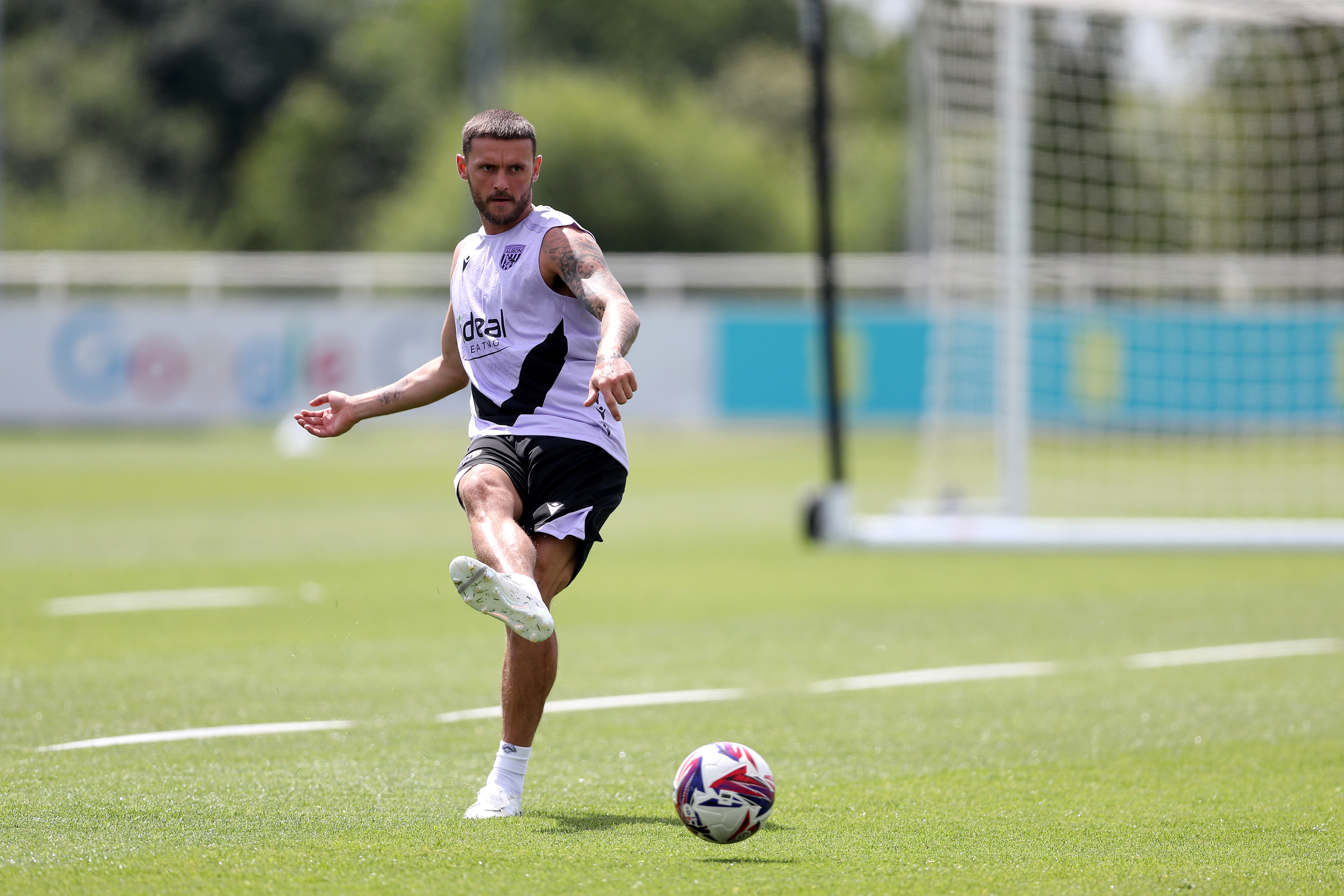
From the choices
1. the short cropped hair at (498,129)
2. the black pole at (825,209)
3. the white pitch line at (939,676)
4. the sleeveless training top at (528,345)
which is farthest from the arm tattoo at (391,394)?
the black pole at (825,209)

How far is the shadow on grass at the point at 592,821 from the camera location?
4934mm

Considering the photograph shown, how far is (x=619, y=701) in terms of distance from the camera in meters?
7.30

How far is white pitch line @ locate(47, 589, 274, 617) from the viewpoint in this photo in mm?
10039

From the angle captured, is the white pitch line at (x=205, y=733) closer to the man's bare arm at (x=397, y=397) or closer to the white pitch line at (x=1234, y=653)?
the man's bare arm at (x=397, y=397)

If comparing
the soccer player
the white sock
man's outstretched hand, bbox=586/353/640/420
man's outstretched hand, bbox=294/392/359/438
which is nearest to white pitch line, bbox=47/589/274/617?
man's outstretched hand, bbox=294/392/359/438

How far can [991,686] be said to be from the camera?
25.5ft

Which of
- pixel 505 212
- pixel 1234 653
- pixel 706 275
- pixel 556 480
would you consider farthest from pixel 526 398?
pixel 706 275

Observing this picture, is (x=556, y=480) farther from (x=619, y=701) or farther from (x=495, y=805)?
(x=619, y=701)

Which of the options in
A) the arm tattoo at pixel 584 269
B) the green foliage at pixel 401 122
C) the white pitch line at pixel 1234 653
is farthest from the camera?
the green foliage at pixel 401 122

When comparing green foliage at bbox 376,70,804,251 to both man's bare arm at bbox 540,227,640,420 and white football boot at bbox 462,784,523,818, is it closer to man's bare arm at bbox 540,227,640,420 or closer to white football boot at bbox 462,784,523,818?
man's bare arm at bbox 540,227,640,420

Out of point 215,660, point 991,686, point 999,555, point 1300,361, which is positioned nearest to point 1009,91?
point 999,555

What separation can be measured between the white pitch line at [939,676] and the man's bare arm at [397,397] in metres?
2.75

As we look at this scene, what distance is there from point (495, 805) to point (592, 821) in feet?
1.02

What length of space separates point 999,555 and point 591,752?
7.91 meters
